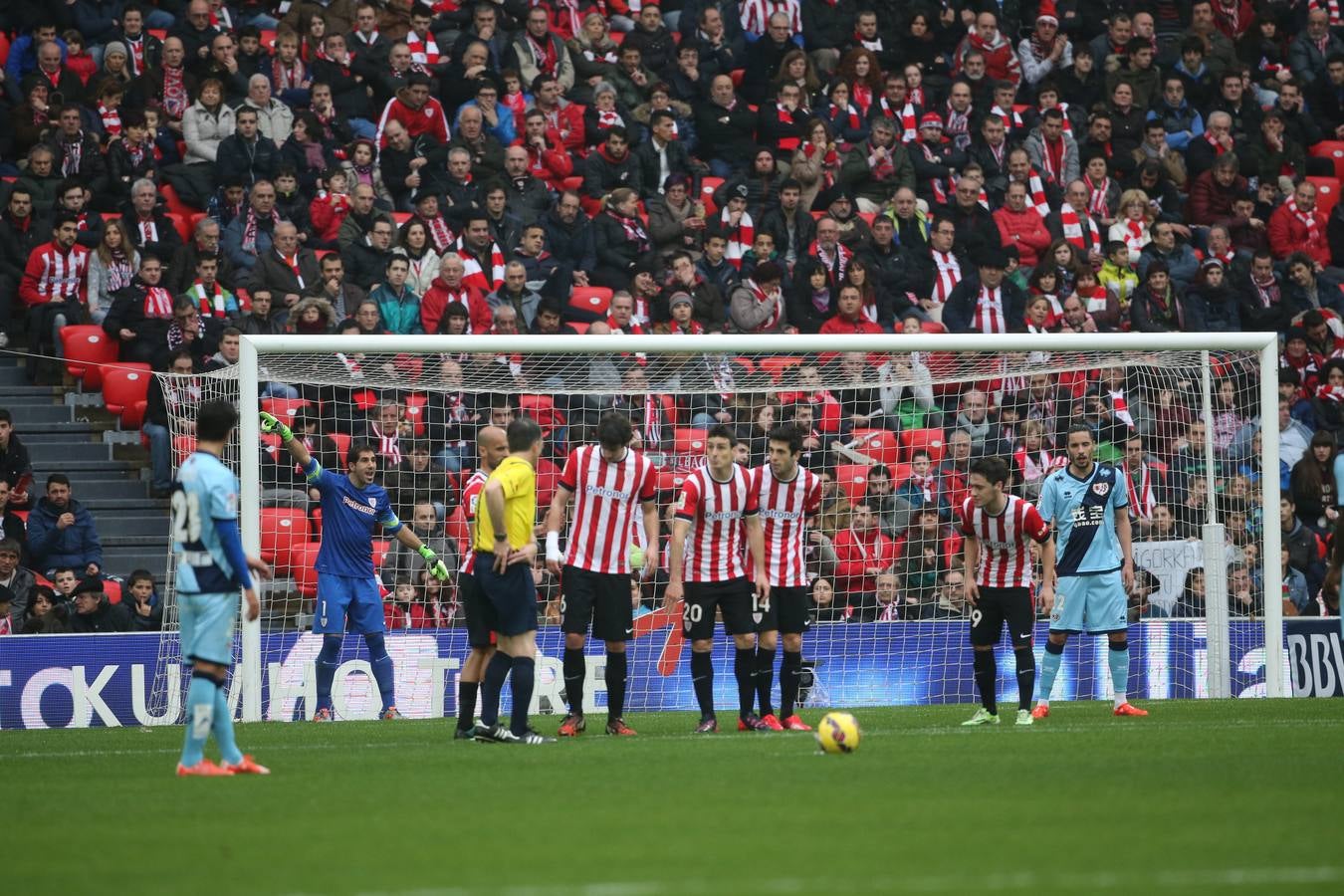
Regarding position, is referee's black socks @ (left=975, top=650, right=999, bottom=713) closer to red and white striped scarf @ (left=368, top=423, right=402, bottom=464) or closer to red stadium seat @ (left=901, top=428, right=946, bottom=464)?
red stadium seat @ (left=901, top=428, right=946, bottom=464)

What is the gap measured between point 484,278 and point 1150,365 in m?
7.26

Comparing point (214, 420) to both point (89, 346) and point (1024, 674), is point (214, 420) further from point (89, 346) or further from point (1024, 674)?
point (89, 346)

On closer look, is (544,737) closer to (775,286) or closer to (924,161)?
(775,286)

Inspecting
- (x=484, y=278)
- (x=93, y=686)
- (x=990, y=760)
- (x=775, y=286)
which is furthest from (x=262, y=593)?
(x=990, y=760)

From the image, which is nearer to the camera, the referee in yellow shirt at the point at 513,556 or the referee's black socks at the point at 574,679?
the referee in yellow shirt at the point at 513,556

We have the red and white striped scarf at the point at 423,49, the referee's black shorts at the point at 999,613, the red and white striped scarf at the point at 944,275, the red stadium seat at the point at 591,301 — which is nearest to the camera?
the referee's black shorts at the point at 999,613

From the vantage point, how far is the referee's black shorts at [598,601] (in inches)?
487

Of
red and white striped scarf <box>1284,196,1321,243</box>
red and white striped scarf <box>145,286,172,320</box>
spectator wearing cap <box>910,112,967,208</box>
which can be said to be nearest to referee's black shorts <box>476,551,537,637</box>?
red and white striped scarf <box>145,286,172,320</box>

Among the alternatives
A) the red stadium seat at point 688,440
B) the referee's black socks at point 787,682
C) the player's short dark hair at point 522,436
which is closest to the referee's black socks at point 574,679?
the referee's black socks at point 787,682

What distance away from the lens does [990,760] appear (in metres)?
9.97

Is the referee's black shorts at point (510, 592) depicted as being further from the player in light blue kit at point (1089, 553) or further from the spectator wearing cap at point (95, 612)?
the spectator wearing cap at point (95, 612)

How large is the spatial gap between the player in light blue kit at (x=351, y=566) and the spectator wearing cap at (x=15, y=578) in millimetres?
2779

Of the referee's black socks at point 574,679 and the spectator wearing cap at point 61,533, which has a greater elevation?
the spectator wearing cap at point 61,533

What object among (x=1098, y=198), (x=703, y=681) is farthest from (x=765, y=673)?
(x=1098, y=198)
